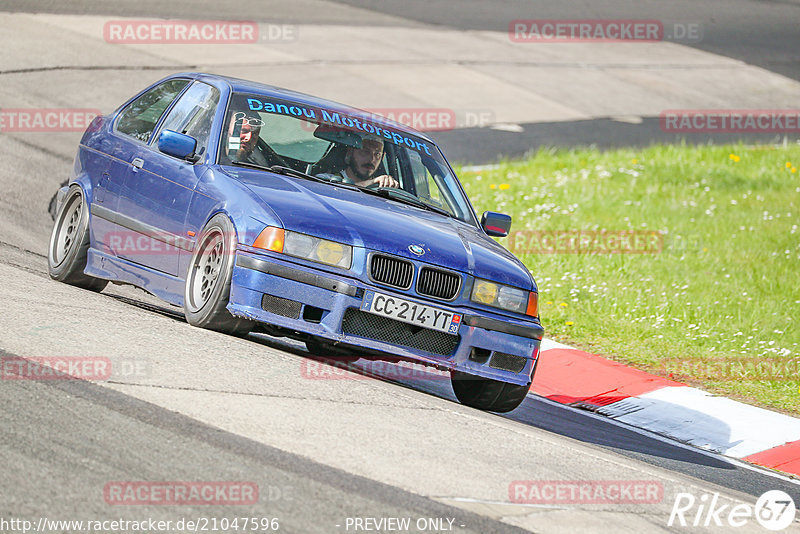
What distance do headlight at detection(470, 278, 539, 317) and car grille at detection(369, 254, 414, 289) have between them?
0.44 meters

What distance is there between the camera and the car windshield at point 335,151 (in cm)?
793

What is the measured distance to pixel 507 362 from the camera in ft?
24.2

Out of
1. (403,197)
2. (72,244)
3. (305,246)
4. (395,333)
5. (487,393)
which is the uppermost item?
(403,197)

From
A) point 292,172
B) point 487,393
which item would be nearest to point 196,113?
point 292,172

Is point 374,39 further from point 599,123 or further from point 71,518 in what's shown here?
point 71,518

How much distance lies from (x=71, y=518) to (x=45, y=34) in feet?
57.4

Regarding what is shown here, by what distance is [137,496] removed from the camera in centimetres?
448

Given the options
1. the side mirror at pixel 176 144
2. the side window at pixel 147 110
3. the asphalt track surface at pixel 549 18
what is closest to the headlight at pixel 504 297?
the side mirror at pixel 176 144

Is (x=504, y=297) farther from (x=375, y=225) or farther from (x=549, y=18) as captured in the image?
(x=549, y=18)

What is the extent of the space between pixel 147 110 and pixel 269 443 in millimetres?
4326

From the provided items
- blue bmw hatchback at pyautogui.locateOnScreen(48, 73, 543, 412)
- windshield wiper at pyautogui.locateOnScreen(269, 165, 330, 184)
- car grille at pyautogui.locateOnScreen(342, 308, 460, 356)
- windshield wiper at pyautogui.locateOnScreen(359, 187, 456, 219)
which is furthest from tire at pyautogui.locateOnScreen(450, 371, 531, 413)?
windshield wiper at pyautogui.locateOnScreen(269, 165, 330, 184)

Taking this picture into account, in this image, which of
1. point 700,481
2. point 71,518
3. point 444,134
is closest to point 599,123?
point 444,134

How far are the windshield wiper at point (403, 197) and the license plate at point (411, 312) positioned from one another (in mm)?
1249

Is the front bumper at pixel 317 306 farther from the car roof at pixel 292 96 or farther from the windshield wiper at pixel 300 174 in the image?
the car roof at pixel 292 96
